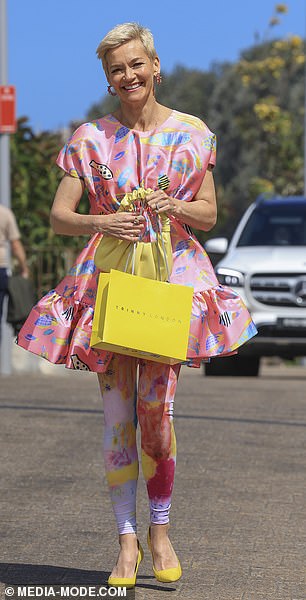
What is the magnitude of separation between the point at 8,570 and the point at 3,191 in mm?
10128

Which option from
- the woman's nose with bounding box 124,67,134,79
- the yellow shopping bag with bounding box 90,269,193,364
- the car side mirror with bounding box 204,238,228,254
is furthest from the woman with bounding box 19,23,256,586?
the car side mirror with bounding box 204,238,228,254

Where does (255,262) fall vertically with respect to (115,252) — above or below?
below

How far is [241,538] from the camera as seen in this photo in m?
6.23

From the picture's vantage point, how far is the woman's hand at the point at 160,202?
4.99 metres

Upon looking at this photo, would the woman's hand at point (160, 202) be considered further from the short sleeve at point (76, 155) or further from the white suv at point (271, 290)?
the white suv at point (271, 290)

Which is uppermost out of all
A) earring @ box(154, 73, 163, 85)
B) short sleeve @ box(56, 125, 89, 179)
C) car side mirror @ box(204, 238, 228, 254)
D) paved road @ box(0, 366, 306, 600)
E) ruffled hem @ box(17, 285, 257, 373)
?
earring @ box(154, 73, 163, 85)

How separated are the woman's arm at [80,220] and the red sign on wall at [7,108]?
989 cm

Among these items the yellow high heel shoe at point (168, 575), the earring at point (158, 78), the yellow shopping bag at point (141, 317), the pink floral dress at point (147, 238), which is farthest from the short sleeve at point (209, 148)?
the yellow high heel shoe at point (168, 575)

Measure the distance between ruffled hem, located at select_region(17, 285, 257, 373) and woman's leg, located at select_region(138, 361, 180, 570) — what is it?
120 millimetres

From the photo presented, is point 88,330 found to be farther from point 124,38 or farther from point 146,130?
point 124,38

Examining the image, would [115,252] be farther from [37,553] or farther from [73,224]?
[37,553]

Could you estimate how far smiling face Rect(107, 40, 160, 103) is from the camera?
507 centimetres

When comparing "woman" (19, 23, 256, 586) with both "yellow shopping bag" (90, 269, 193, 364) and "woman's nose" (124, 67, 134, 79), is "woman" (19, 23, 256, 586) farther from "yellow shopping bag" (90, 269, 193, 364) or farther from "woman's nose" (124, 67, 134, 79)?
"yellow shopping bag" (90, 269, 193, 364)

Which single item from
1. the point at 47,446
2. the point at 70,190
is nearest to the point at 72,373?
the point at 47,446
